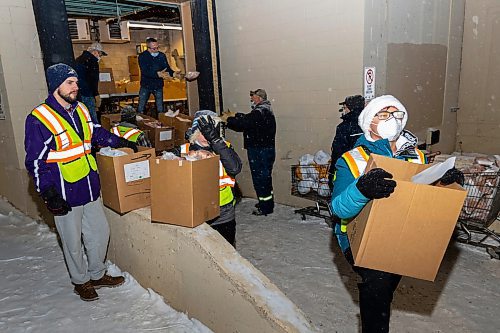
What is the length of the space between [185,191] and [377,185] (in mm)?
1429

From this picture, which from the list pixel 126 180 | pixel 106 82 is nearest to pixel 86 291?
pixel 126 180

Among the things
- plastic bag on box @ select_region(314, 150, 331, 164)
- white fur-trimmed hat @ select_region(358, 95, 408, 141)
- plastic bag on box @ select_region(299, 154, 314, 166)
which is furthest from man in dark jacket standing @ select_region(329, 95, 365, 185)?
white fur-trimmed hat @ select_region(358, 95, 408, 141)

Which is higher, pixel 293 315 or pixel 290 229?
pixel 293 315

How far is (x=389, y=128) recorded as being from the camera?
7.74ft

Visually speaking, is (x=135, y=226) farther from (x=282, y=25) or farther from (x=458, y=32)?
(x=458, y=32)

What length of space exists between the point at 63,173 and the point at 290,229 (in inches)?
120

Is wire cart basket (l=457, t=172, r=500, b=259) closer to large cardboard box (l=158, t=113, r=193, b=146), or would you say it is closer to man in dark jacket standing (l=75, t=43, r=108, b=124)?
large cardboard box (l=158, t=113, r=193, b=146)

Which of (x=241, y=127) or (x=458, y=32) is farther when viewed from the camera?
(x=458, y=32)

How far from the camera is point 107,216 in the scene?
3.64 metres

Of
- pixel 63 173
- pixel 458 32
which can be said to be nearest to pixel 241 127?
pixel 63 173

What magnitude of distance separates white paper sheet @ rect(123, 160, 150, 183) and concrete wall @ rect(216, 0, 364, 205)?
2937 mm

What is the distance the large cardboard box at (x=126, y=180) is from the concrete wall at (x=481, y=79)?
6.38 meters

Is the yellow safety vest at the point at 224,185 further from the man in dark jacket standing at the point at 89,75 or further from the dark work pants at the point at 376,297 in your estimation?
the man in dark jacket standing at the point at 89,75

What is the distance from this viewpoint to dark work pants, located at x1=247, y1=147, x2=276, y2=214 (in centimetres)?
561
